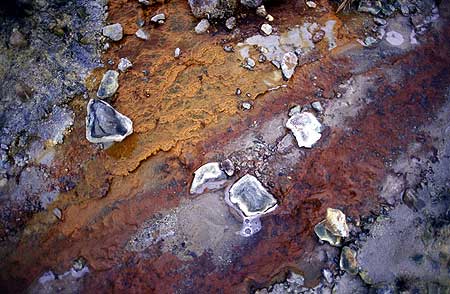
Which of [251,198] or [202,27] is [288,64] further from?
[251,198]

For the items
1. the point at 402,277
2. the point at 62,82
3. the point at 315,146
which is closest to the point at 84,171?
Answer: the point at 62,82

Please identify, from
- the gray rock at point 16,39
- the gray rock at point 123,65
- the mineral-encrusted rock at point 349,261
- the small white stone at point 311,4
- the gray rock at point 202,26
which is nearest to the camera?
the mineral-encrusted rock at point 349,261

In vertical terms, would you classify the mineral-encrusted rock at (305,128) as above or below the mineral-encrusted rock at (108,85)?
below

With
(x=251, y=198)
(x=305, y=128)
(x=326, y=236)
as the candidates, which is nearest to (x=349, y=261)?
(x=326, y=236)

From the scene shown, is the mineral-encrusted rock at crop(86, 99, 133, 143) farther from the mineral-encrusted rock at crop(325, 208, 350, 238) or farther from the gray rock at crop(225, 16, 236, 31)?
the mineral-encrusted rock at crop(325, 208, 350, 238)

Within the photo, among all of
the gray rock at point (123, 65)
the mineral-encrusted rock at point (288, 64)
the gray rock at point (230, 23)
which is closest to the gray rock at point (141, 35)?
the gray rock at point (123, 65)

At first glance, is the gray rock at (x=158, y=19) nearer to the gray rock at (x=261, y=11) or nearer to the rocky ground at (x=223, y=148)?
the rocky ground at (x=223, y=148)

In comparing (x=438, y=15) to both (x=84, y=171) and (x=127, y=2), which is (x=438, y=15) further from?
(x=84, y=171)
